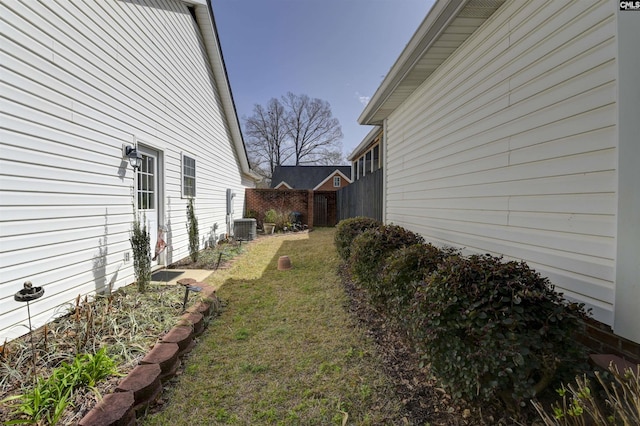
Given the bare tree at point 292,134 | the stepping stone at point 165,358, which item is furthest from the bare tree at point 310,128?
the stepping stone at point 165,358

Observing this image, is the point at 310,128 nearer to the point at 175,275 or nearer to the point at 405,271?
the point at 175,275

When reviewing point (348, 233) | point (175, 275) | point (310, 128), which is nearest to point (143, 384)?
point (175, 275)

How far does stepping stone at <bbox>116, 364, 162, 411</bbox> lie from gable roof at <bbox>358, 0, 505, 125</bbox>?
401cm

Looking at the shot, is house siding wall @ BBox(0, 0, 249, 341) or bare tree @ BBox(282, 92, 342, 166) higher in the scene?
bare tree @ BBox(282, 92, 342, 166)

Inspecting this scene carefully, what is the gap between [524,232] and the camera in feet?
8.00

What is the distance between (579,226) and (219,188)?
29.5 feet

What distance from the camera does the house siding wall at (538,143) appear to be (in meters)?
1.80

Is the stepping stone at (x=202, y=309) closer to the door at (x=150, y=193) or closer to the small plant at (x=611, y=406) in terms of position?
the door at (x=150, y=193)

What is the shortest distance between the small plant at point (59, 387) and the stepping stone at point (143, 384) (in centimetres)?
17

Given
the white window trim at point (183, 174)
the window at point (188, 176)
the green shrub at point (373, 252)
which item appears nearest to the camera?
the green shrub at point (373, 252)

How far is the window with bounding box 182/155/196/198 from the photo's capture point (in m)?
6.54

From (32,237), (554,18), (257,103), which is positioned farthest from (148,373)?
(257,103)

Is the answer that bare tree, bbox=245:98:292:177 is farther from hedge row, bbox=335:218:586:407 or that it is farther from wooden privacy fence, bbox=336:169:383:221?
hedge row, bbox=335:218:586:407

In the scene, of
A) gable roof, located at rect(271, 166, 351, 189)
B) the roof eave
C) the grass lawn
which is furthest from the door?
gable roof, located at rect(271, 166, 351, 189)
